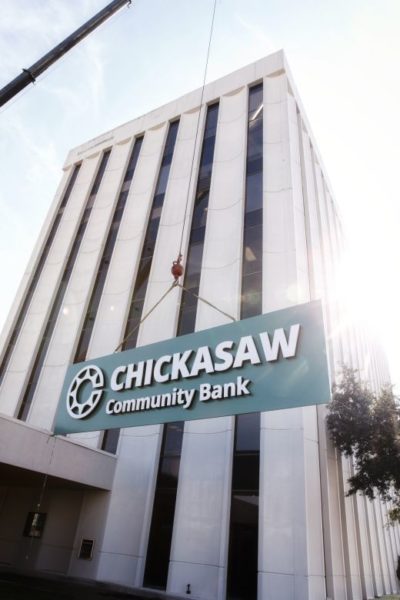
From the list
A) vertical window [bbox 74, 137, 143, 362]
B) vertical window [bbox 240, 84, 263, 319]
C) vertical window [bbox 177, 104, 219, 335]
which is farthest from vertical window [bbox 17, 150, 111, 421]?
vertical window [bbox 240, 84, 263, 319]

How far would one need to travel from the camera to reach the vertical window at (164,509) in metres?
13.3

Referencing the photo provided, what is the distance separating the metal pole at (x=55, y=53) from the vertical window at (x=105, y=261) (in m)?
12.9

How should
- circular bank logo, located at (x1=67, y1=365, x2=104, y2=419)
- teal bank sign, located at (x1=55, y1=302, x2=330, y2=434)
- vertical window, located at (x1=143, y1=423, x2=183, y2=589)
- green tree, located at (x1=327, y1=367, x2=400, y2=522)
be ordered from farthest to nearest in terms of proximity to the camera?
green tree, located at (x1=327, y1=367, x2=400, y2=522) < vertical window, located at (x1=143, y1=423, x2=183, y2=589) < circular bank logo, located at (x1=67, y1=365, x2=104, y2=419) < teal bank sign, located at (x1=55, y1=302, x2=330, y2=434)

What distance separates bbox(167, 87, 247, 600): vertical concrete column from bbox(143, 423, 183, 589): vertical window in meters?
0.52

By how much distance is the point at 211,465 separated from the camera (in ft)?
45.0

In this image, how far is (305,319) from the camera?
8664 millimetres

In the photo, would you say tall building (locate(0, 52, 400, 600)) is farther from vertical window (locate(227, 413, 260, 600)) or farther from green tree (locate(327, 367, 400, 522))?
green tree (locate(327, 367, 400, 522))

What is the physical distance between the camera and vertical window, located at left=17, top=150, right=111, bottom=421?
2017cm

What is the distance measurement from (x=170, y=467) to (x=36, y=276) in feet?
53.9

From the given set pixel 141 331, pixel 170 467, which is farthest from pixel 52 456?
pixel 141 331

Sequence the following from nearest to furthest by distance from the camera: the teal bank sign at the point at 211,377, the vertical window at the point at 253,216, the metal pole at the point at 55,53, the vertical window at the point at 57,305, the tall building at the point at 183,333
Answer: the teal bank sign at the point at 211,377 < the metal pole at the point at 55,53 < the tall building at the point at 183,333 < the vertical window at the point at 253,216 < the vertical window at the point at 57,305

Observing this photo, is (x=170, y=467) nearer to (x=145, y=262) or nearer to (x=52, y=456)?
(x=52, y=456)

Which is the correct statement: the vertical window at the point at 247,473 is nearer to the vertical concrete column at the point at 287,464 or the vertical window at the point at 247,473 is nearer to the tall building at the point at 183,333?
the tall building at the point at 183,333

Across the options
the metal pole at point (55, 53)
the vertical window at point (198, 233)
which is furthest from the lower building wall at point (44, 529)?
the metal pole at point (55, 53)
